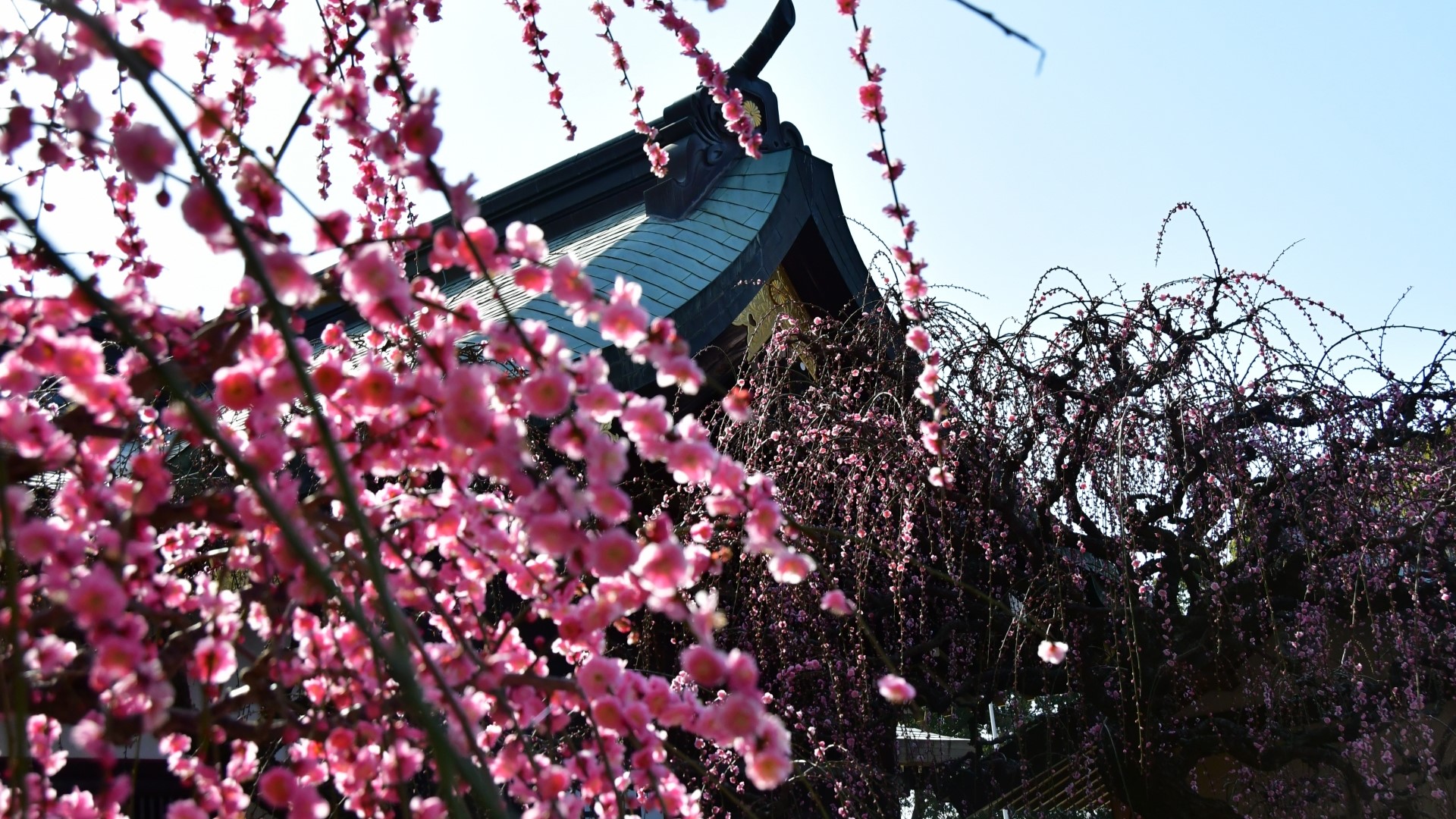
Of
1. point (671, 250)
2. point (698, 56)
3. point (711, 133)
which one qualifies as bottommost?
point (698, 56)

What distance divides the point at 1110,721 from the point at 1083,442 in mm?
1123

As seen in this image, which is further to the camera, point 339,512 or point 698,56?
point 698,56

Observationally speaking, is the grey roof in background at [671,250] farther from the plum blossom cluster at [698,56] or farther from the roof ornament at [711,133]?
the plum blossom cluster at [698,56]

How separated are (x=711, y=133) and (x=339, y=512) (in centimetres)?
515

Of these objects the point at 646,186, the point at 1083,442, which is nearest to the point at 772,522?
the point at 1083,442

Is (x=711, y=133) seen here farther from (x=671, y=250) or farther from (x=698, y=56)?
(x=698, y=56)

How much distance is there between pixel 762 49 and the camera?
611 centimetres

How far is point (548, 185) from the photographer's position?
7477 millimetres

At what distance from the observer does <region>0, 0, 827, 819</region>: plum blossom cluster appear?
1003 millimetres

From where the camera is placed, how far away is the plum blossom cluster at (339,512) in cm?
100

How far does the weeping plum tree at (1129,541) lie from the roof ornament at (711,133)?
6.97ft

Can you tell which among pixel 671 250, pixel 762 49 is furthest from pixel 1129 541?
pixel 762 49

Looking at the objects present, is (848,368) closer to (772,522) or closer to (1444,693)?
(1444,693)

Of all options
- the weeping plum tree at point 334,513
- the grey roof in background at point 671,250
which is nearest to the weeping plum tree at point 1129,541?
the grey roof in background at point 671,250
